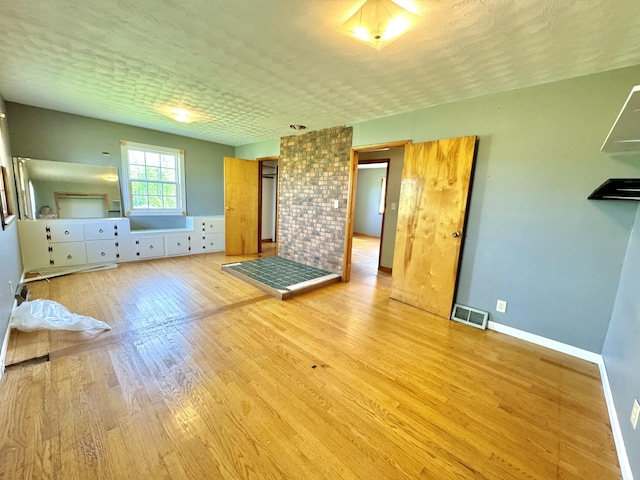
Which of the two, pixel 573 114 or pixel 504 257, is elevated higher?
pixel 573 114

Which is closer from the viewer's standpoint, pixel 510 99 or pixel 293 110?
A: pixel 510 99

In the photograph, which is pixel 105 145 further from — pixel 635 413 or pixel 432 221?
pixel 635 413

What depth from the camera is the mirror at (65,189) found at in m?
3.74

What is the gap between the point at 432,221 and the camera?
2.93 m

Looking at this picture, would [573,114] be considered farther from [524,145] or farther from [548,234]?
[548,234]

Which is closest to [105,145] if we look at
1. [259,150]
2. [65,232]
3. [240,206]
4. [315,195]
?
[65,232]

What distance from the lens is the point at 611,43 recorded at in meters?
1.67

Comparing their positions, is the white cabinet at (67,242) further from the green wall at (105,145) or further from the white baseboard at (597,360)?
the white baseboard at (597,360)

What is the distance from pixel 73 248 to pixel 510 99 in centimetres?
608

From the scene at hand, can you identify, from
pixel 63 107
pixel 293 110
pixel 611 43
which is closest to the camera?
pixel 611 43

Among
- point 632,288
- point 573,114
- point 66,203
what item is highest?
point 573,114

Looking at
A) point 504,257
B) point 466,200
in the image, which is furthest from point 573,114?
point 504,257

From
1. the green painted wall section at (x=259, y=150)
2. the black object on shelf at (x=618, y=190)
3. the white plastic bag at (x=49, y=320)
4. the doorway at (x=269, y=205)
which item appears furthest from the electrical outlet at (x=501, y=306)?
the doorway at (x=269, y=205)

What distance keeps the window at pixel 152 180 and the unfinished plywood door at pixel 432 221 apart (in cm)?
468
